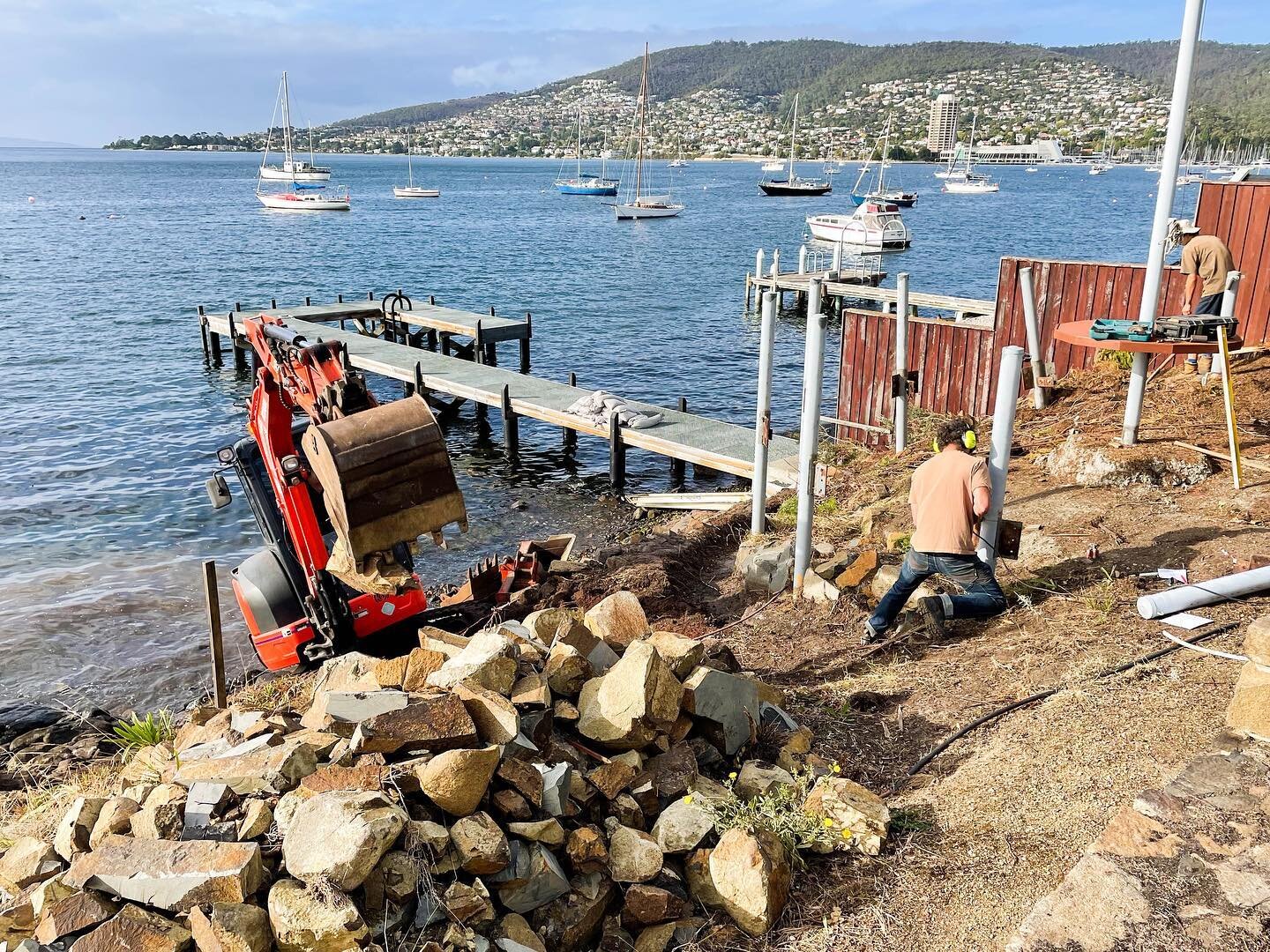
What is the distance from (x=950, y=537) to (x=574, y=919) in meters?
4.07

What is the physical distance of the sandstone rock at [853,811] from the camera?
521 cm

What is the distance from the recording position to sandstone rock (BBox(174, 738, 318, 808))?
5121mm

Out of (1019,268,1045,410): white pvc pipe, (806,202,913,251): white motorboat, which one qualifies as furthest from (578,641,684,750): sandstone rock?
(806,202,913,251): white motorboat

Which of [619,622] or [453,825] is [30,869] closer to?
[453,825]

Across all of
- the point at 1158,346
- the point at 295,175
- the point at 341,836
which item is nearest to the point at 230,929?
the point at 341,836

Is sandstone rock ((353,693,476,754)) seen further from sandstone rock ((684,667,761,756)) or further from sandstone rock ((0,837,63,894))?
sandstone rock ((0,837,63,894))

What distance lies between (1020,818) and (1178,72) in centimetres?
Answer: 734

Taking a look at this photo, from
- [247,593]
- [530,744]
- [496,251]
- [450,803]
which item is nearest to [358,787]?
[450,803]

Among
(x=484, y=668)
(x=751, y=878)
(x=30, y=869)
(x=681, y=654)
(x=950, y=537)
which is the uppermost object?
(x=950, y=537)

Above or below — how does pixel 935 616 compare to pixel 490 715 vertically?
below

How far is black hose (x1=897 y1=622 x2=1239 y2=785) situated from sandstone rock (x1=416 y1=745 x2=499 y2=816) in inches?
106

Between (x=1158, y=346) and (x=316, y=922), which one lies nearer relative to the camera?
(x=316, y=922)

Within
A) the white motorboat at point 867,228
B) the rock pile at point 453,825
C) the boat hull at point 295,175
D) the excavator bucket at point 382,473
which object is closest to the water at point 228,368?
the white motorboat at point 867,228

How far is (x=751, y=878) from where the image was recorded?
16.0 ft
